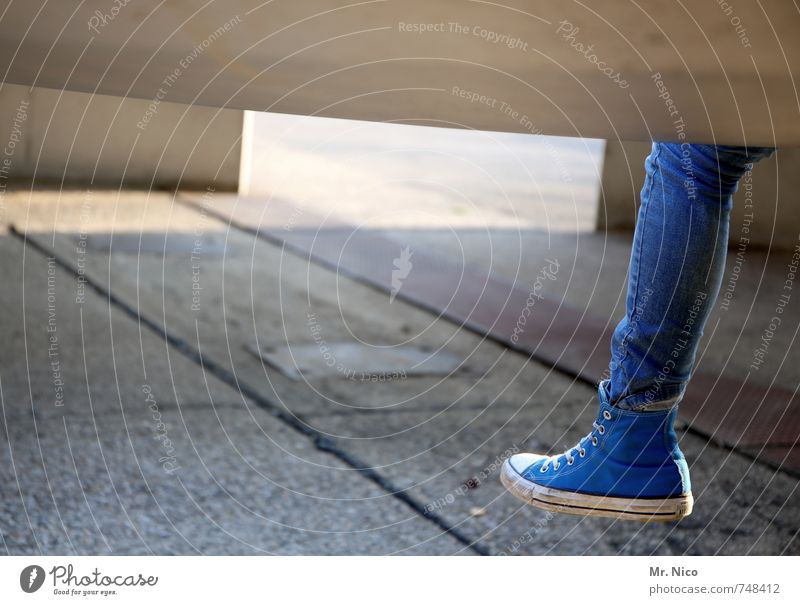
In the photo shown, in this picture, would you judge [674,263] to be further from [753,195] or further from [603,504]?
[753,195]

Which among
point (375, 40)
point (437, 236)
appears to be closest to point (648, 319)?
point (375, 40)

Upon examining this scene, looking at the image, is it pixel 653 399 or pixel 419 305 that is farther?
pixel 419 305

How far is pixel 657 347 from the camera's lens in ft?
6.14

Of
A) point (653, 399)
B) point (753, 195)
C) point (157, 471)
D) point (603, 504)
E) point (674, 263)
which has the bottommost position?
point (157, 471)

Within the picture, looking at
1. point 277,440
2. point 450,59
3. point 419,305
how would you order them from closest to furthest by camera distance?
point 450,59, point 277,440, point 419,305

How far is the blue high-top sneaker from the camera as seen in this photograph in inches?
75.3

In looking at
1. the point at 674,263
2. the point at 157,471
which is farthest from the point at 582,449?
the point at 157,471

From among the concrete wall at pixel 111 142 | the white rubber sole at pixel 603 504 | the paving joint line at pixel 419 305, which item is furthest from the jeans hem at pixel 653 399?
the concrete wall at pixel 111 142

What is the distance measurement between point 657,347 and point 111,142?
4.73 m

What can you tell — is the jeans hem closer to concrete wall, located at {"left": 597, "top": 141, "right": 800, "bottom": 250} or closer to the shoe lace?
the shoe lace

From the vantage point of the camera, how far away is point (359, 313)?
153 inches
